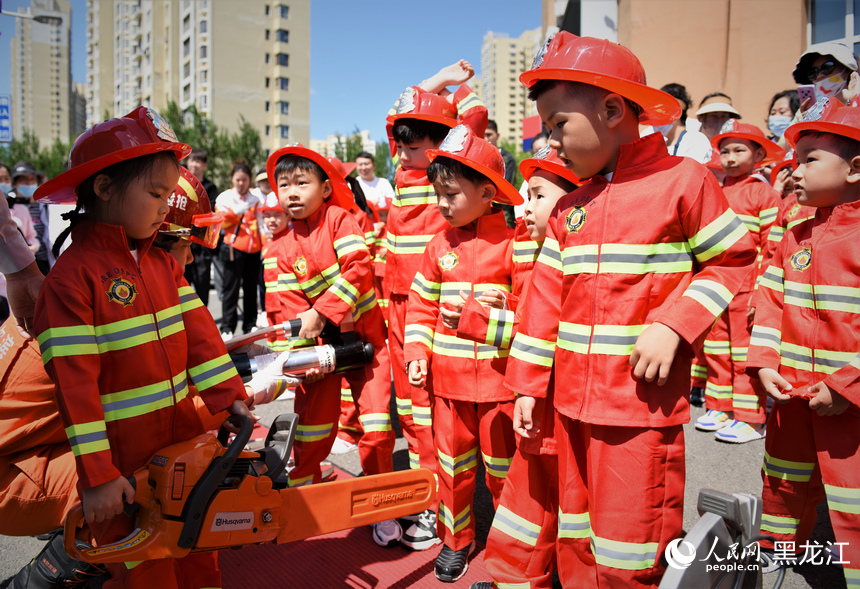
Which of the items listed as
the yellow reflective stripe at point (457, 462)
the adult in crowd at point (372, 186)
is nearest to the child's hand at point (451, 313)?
the yellow reflective stripe at point (457, 462)

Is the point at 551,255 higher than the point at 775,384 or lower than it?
higher

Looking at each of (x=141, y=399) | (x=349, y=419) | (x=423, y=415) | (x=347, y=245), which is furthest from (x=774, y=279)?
(x=349, y=419)

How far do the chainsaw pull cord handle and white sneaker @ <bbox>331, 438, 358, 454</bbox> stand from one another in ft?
8.30

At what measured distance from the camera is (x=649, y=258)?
1886 mm

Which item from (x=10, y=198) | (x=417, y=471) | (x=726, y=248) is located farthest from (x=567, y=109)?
(x=10, y=198)

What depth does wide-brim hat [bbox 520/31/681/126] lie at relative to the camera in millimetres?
1850

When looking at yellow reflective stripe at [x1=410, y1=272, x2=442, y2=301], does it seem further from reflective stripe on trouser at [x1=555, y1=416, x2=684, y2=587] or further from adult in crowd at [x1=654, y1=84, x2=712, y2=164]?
adult in crowd at [x1=654, y1=84, x2=712, y2=164]

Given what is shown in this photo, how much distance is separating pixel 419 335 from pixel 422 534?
1.14 meters

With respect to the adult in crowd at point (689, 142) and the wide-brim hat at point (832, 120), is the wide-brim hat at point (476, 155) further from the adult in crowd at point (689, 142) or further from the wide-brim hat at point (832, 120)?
the adult in crowd at point (689, 142)

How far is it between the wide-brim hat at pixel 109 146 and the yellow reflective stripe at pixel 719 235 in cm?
193

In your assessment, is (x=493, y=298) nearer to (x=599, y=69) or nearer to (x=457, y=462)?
(x=457, y=462)

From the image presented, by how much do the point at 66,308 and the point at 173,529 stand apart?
2.72ft

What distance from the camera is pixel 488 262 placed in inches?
112

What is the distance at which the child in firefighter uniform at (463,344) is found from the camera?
2.71 metres
